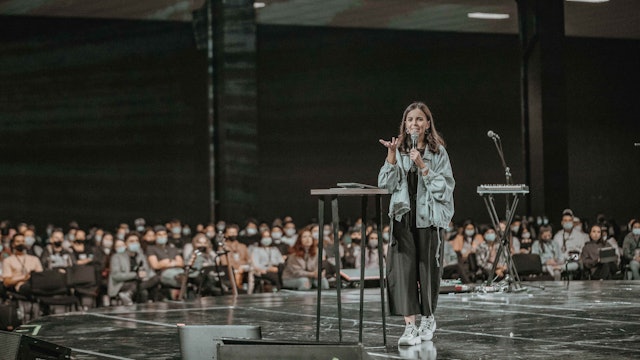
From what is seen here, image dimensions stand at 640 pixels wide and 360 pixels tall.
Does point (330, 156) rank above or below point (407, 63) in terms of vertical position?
below

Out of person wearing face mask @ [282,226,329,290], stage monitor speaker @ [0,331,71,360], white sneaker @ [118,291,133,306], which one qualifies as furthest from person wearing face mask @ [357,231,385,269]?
stage monitor speaker @ [0,331,71,360]

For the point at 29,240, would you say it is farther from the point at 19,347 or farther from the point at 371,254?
the point at 19,347

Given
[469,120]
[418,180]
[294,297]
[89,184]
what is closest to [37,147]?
[89,184]

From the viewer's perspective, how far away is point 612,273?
13570 mm

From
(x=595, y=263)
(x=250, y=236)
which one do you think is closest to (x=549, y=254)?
(x=595, y=263)

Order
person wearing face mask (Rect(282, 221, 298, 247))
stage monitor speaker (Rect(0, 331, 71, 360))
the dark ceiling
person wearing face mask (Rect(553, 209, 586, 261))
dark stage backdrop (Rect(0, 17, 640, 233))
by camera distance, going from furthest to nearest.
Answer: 1. dark stage backdrop (Rect(0, 17, 640, 233))
2. the dark ceiling
3. person wearing face mask (Rect(282, 221, 298, 247))
4. person wearing face mask (Rect(553, 209, 586, 261))
5. stage monitor speaker (Rect(0, 331, 71, 360))

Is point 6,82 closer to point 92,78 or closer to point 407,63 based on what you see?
point 92,78

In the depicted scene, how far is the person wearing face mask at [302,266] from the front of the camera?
12.8m

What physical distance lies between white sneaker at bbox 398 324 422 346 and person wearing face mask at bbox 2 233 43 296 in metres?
7.85

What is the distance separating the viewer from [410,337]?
18.3 feet

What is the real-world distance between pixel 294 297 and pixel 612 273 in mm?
5572

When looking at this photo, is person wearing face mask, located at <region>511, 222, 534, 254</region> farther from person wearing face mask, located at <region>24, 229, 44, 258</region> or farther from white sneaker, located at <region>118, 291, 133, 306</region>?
person wearing face mask, located at <region>24, 229, 44, 258</region>

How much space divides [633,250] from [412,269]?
9.57 m

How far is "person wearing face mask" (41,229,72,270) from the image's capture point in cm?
1373
